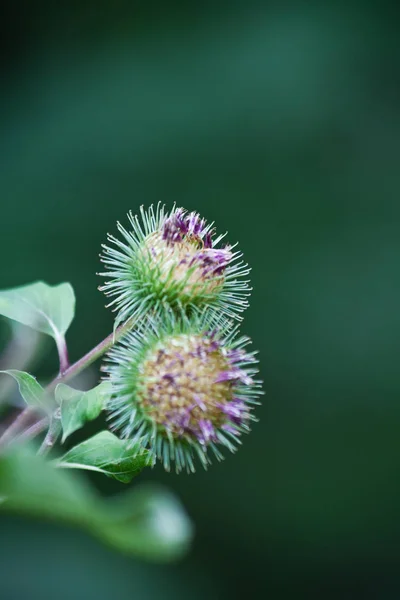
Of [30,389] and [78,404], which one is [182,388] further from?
[30,389]

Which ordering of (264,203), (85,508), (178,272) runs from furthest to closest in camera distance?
(264,203) < (178,272) < (85,508)

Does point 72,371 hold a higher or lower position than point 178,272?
lower

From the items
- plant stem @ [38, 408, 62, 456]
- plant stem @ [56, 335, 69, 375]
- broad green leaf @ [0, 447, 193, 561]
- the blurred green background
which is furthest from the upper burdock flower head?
the blurred green background

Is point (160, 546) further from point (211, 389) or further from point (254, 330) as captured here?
point (254, 330)

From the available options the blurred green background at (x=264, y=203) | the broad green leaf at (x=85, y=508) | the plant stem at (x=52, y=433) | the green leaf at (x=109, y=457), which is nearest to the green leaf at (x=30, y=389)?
the plant stem at (x=52, y=433)

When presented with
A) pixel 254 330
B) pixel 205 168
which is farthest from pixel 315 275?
pixel 205 168

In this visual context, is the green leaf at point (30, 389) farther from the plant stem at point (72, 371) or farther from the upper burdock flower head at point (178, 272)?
the upper burdock flower head at point (178, 272)

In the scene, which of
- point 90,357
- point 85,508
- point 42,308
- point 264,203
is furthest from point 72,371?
point 264,203
